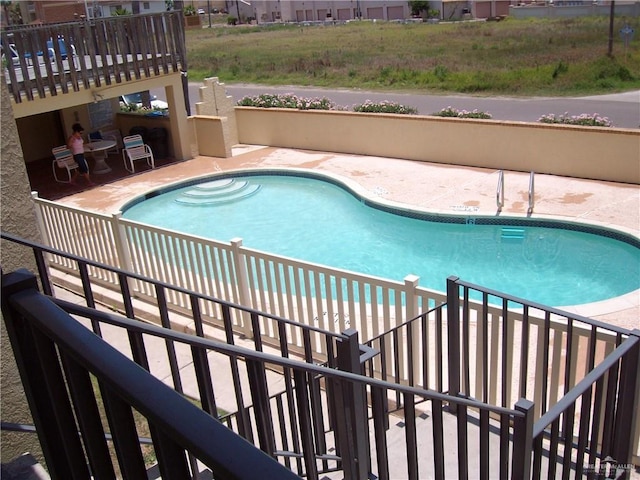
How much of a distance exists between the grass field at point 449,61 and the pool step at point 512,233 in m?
16.4

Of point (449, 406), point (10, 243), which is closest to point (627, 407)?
point (449, 406)

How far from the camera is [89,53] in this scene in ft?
45.7

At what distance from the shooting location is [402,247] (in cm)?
1119

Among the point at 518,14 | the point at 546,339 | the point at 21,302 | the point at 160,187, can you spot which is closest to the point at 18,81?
the point at 160,187

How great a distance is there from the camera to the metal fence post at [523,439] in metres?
2.72

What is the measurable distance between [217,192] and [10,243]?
34.7 ft

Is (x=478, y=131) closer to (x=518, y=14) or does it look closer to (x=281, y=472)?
(x=281, y=472)

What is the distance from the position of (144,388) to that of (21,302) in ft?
1.74

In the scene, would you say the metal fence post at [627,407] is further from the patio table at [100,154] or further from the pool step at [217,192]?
the patio table at [100,154]

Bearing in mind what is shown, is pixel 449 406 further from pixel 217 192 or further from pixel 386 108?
pixel 386 108

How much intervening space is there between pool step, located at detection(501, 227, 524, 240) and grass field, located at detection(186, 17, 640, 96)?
53.8 ft

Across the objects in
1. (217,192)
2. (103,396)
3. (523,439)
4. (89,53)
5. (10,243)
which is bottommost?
(217,192)

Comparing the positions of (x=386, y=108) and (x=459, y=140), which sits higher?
(x=386, y=108)

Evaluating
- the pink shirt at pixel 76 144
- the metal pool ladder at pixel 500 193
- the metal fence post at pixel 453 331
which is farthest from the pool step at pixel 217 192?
the metal fence post at pixel 453 331
